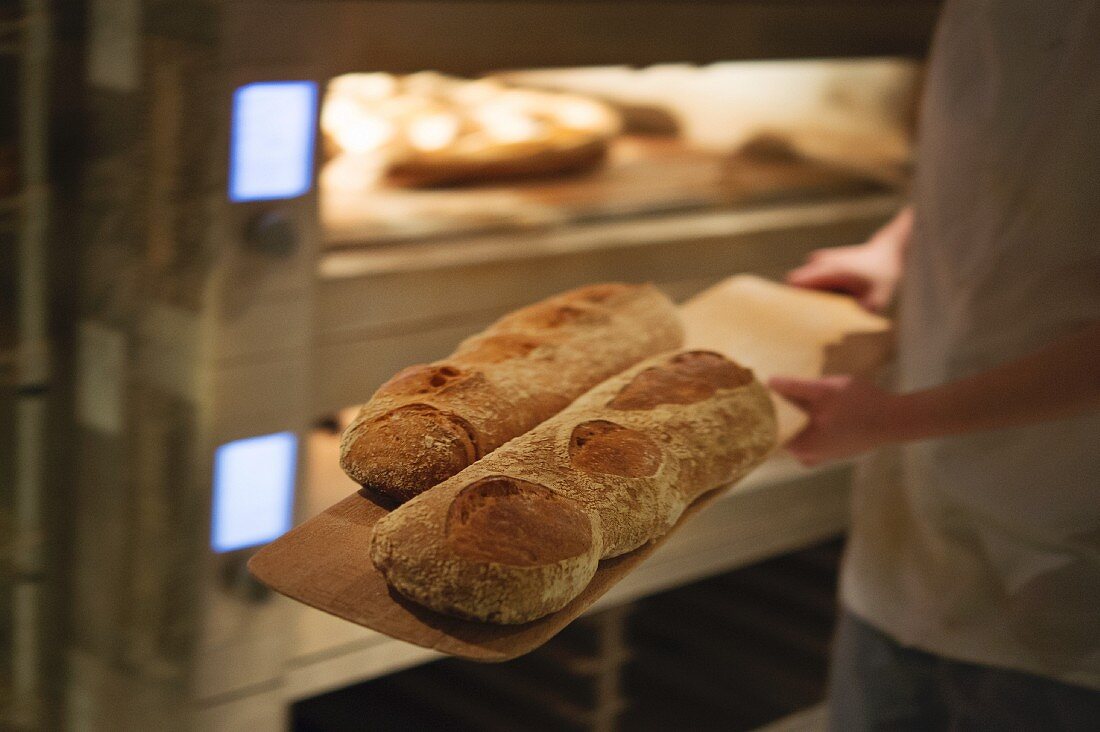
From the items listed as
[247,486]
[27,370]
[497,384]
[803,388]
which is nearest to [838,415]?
[803,388]

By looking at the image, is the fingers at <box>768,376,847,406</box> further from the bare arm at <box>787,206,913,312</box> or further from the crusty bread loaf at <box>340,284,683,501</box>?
the bare arm at <box>787,206,913,312</box>

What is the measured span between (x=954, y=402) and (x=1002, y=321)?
9.4 inches

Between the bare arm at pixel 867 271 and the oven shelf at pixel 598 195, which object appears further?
the oven shelf at pixel 598 195

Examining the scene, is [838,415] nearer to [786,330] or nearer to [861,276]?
[786,330]

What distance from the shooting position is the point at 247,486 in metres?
1.62

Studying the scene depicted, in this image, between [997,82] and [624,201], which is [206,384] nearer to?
[624,201]

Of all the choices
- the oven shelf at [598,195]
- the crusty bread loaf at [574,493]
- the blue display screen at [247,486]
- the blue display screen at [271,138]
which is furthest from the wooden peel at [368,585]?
the oven shelf at [598,195]

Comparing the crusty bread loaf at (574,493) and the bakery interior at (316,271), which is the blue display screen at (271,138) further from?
the crusty bread loaf at (574,493)

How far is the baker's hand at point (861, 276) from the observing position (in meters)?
1.56

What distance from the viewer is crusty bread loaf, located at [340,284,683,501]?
826mm

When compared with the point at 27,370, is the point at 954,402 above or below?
above

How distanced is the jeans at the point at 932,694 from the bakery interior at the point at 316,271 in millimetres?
506

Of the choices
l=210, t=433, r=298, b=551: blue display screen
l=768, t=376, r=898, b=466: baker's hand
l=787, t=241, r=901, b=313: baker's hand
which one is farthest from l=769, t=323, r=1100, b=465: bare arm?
l=210, t=433, r=298, b=551: blue display screen

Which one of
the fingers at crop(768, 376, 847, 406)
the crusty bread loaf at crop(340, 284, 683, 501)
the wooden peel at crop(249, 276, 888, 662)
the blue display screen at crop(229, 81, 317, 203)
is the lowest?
the wooden peel at crop(249, 276, 888, 662)
